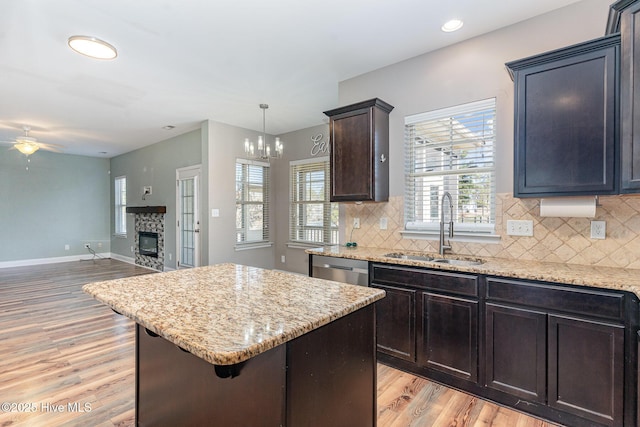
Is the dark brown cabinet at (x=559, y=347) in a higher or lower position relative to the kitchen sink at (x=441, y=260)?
lower

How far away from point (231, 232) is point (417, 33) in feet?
12.9

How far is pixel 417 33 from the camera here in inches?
102

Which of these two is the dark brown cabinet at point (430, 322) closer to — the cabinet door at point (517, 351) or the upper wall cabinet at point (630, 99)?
the cabinet door at point (517, 351)

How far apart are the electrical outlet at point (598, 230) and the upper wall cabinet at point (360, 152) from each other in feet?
5.17

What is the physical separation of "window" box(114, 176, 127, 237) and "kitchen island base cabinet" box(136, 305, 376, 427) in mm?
7478

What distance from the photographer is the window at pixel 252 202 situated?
17.9 feet

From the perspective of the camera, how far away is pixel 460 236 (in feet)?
8.84

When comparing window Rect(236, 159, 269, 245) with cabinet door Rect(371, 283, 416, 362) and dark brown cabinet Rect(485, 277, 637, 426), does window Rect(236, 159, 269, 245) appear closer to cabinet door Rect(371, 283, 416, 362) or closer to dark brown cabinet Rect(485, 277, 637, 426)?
cabinet door Rect(371, 283, 416, 362)

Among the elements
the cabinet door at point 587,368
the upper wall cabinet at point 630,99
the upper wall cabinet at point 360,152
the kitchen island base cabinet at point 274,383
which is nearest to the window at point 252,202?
the upper wall cabinet at point 360,152

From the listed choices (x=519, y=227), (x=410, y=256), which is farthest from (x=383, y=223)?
(x=519, y=227)

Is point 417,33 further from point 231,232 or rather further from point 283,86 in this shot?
point 231,232

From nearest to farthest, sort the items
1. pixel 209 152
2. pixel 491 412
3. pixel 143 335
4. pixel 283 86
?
pixel 143 335 < pixel 491 412 < pixel 283 86 < pixel 209 152

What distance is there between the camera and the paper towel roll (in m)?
2.00

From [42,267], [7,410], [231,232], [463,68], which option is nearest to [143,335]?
[7,410]
